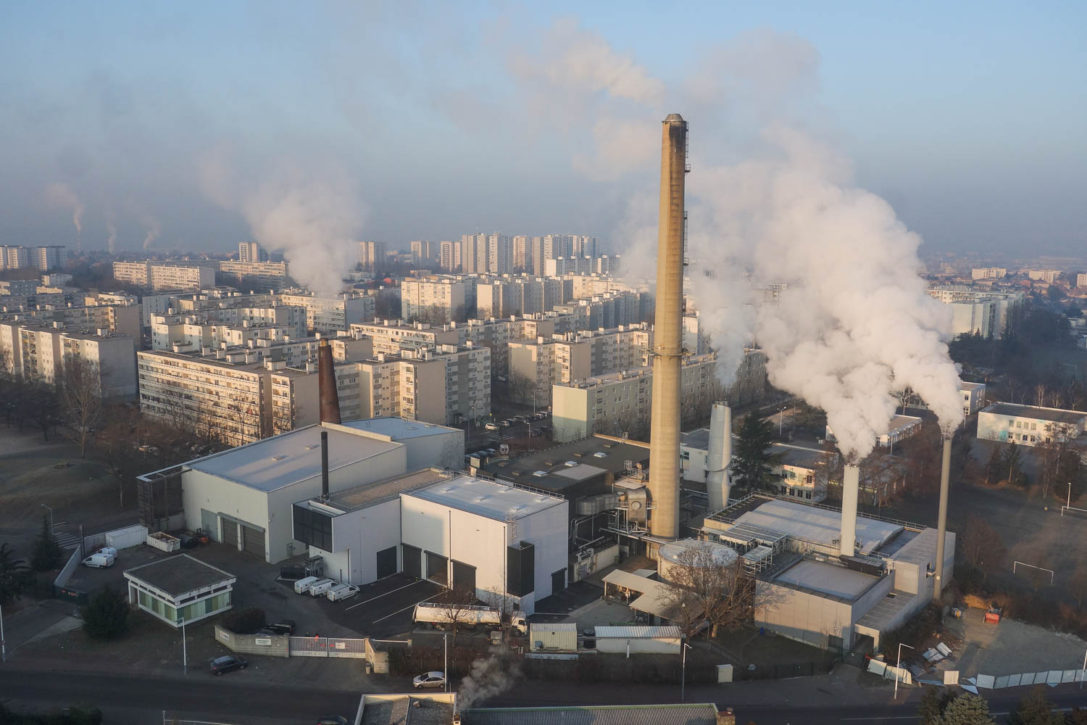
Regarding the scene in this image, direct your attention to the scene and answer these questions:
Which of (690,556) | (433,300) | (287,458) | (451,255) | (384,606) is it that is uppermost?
(451,255)

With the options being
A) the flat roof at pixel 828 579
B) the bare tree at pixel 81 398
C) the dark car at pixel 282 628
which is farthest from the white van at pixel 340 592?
the bare tree at pixel 81 398

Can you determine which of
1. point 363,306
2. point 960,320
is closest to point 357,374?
point 363,306

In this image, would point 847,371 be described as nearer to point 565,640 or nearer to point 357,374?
point 565,640

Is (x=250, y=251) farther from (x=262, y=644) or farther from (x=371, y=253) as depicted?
(x=262, y=644)

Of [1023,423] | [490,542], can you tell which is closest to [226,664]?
[490,542]

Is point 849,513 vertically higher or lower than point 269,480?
higher

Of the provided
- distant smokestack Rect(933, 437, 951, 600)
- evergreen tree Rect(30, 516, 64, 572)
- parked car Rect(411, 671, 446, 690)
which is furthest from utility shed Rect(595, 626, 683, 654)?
evergreen tree Rect(30, 516, 64, 572)

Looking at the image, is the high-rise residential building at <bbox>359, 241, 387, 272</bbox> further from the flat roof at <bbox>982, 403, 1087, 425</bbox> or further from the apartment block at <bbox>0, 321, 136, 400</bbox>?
the flat roof at <bbox>982, 403, 1087, 425</bbox>
